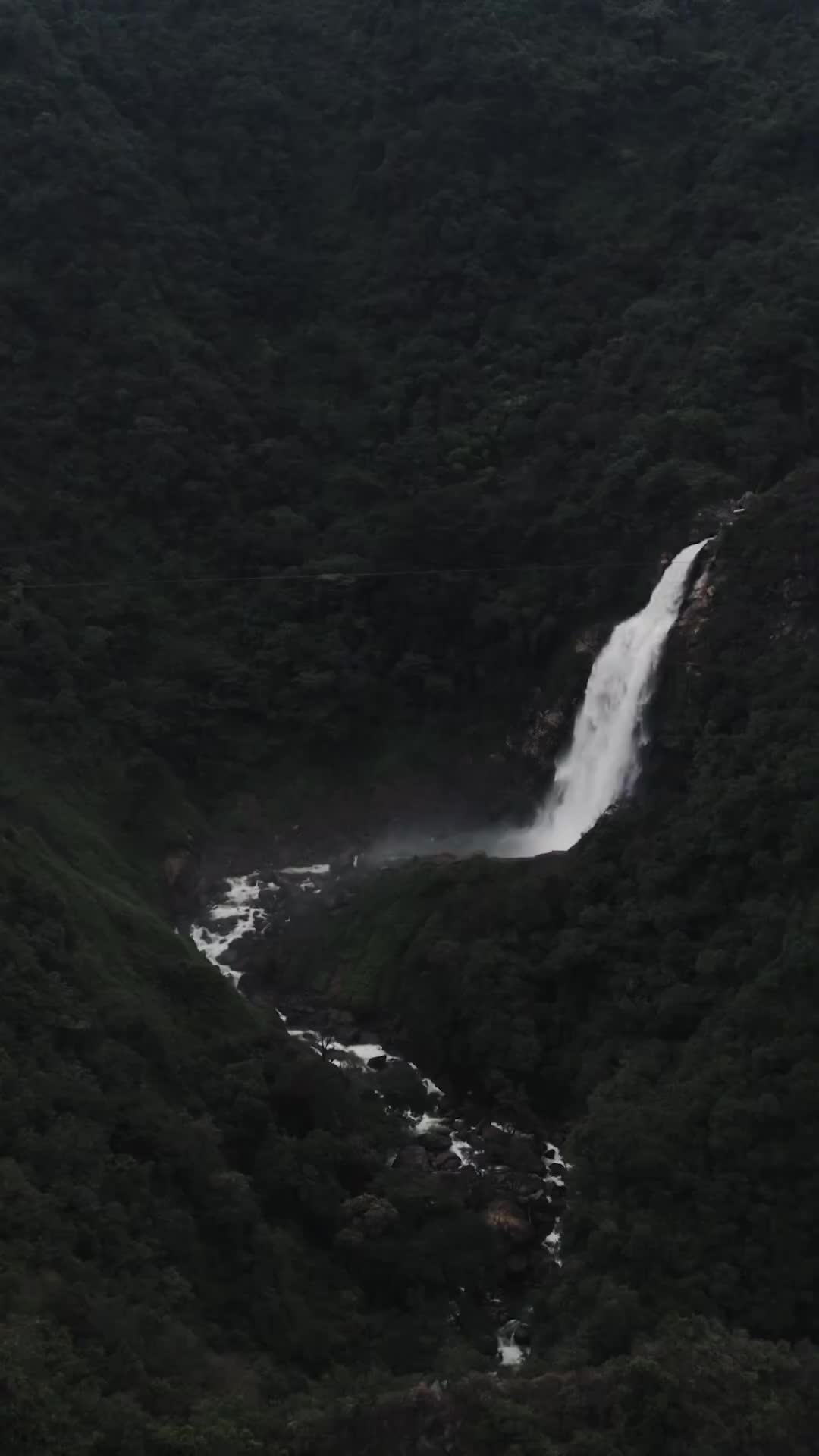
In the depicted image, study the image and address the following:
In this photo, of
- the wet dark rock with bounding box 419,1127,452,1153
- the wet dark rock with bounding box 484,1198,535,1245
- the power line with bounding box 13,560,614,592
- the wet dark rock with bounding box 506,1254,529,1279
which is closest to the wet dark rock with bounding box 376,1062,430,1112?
the wet dark rock with bounding box 419,1127,452,1153

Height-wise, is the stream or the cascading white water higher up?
the cascading white water

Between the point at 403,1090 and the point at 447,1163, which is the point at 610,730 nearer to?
the point at 403,1090

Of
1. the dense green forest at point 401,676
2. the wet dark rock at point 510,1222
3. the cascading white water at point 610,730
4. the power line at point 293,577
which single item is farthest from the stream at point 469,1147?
the power line at point 293,577

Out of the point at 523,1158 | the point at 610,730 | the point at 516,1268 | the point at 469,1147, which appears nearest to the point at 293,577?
the point at 610,730

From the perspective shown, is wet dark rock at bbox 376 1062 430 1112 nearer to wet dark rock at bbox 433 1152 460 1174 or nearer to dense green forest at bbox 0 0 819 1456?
dense green forest at bbox 0 0 819 1456

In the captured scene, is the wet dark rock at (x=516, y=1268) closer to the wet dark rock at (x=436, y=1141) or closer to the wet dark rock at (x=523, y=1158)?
the wet dark rock at (x=523, y=1158)

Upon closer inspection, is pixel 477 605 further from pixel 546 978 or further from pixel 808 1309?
pixel 808 1309
